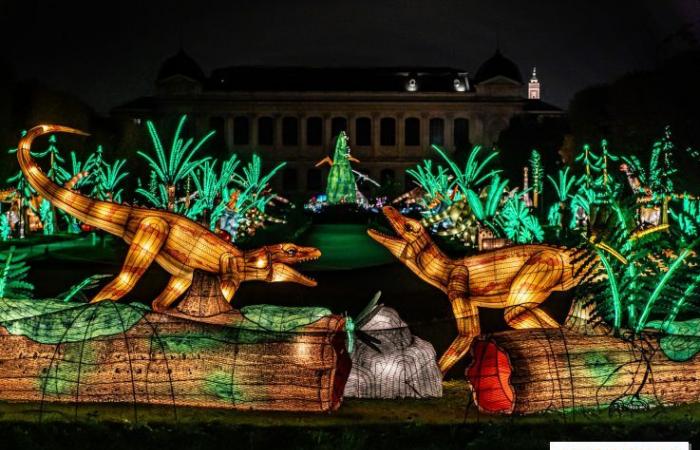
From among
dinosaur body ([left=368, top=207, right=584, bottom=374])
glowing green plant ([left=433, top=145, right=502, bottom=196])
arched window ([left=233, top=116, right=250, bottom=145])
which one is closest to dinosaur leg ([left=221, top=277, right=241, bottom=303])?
dinosaur body ([left=368, top=207, right=584, bottom=374])

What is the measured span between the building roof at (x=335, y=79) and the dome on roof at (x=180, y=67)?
11.5 feet

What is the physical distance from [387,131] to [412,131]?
9.73 ft

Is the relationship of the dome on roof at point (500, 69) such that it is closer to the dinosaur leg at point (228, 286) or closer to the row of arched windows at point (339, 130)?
the row of arched windows at point (339, 130)

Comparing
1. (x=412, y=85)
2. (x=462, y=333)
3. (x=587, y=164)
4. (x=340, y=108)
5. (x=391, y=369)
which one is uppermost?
(x=412, y=85)

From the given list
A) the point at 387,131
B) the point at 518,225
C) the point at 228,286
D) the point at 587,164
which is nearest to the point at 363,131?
the point at 387,131

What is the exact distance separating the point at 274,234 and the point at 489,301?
28.3m

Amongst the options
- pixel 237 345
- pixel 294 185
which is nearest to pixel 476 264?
pixel 237 345

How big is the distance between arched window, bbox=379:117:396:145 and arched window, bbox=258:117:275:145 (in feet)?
41.8

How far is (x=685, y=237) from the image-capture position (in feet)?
38.9

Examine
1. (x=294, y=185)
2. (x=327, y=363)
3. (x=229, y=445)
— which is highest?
(x=294, y=185)

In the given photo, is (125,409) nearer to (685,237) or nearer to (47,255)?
(685,237)

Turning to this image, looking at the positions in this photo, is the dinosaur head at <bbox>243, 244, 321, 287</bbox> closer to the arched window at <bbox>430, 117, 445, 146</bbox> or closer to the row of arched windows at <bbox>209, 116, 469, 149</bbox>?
the row of arched windows at <bbox>209, 116, 469, 149</bbox>

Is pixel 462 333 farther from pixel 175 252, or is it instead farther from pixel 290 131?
pixel 290 131

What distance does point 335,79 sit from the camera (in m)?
119
